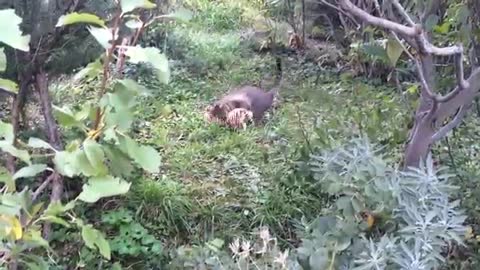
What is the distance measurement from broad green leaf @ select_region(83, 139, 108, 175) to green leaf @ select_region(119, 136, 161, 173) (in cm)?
4

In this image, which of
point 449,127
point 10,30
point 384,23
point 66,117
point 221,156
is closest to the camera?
point 10,30

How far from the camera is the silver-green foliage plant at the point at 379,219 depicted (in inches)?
63.7

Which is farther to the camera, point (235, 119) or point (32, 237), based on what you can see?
point (235, 119)

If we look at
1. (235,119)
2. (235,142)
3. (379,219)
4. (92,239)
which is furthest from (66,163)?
(235,119)

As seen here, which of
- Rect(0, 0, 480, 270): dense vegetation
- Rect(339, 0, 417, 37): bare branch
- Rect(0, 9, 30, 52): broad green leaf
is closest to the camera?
Rect(0, 9, 30, 52): broad green leaf

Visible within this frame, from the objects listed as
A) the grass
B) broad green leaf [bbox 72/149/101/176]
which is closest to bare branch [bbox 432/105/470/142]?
the grass

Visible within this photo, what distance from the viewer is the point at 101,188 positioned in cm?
100

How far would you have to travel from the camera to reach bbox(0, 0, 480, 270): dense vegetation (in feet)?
3.51

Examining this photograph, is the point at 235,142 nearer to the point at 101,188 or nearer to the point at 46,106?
the point at 46,106

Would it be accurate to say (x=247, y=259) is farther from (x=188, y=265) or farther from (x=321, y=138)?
(x=321, y=138)

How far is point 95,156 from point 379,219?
3.25 feet

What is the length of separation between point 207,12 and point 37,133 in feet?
11.1

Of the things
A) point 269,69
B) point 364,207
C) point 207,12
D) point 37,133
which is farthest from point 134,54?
point 207,12

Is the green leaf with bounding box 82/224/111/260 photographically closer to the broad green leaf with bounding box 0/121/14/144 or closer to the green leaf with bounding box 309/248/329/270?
the broad green leaf with bounding box 0/121/14/144
